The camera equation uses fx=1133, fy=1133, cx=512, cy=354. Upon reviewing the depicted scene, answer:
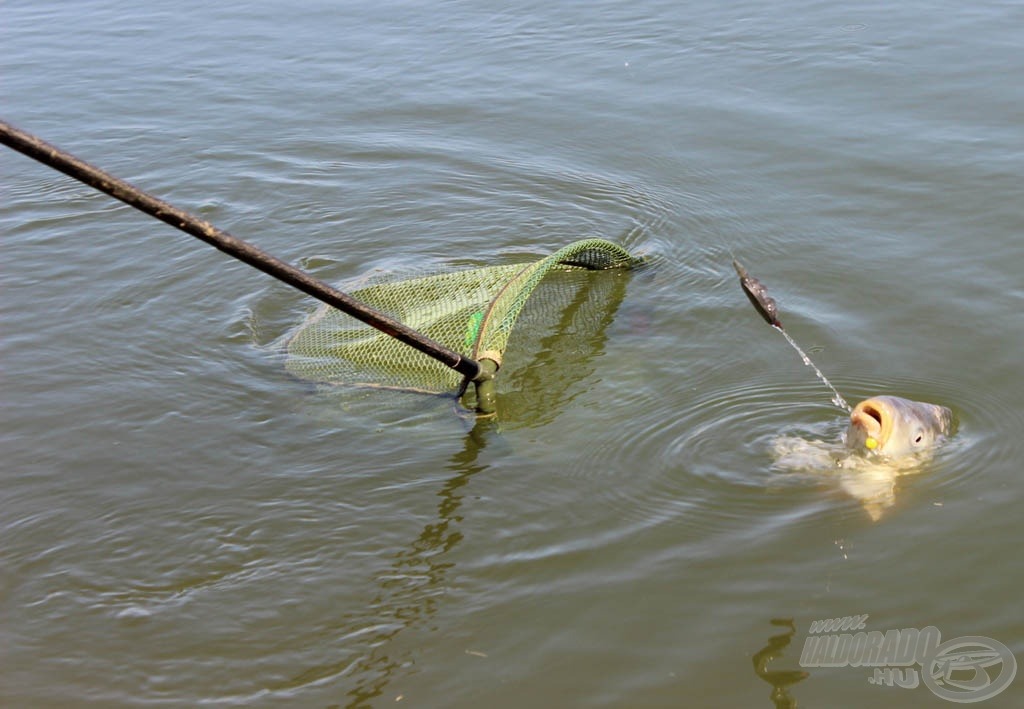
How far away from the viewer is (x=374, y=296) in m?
6.13

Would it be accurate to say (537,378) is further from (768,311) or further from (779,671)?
(779,671)

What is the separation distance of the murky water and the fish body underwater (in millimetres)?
62

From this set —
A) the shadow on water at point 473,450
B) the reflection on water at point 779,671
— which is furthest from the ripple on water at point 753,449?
the reflection on water at point 779,671

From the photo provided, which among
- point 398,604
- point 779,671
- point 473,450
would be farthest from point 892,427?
point 398,604

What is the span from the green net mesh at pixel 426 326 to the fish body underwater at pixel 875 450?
1.41 m

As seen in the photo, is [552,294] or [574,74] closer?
[552,294]

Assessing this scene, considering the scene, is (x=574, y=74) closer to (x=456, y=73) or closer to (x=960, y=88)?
(x=456, y=73)

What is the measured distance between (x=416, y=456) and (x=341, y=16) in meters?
7.79

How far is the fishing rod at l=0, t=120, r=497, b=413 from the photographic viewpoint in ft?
12.0

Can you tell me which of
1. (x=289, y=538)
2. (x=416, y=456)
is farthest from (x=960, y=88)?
(x=289, y=538)

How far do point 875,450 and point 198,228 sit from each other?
2.71 m

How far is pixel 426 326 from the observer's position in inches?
223

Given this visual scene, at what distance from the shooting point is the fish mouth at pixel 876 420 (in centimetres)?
439

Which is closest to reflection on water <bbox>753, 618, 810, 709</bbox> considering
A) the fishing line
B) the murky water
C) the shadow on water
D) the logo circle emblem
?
the murky water
